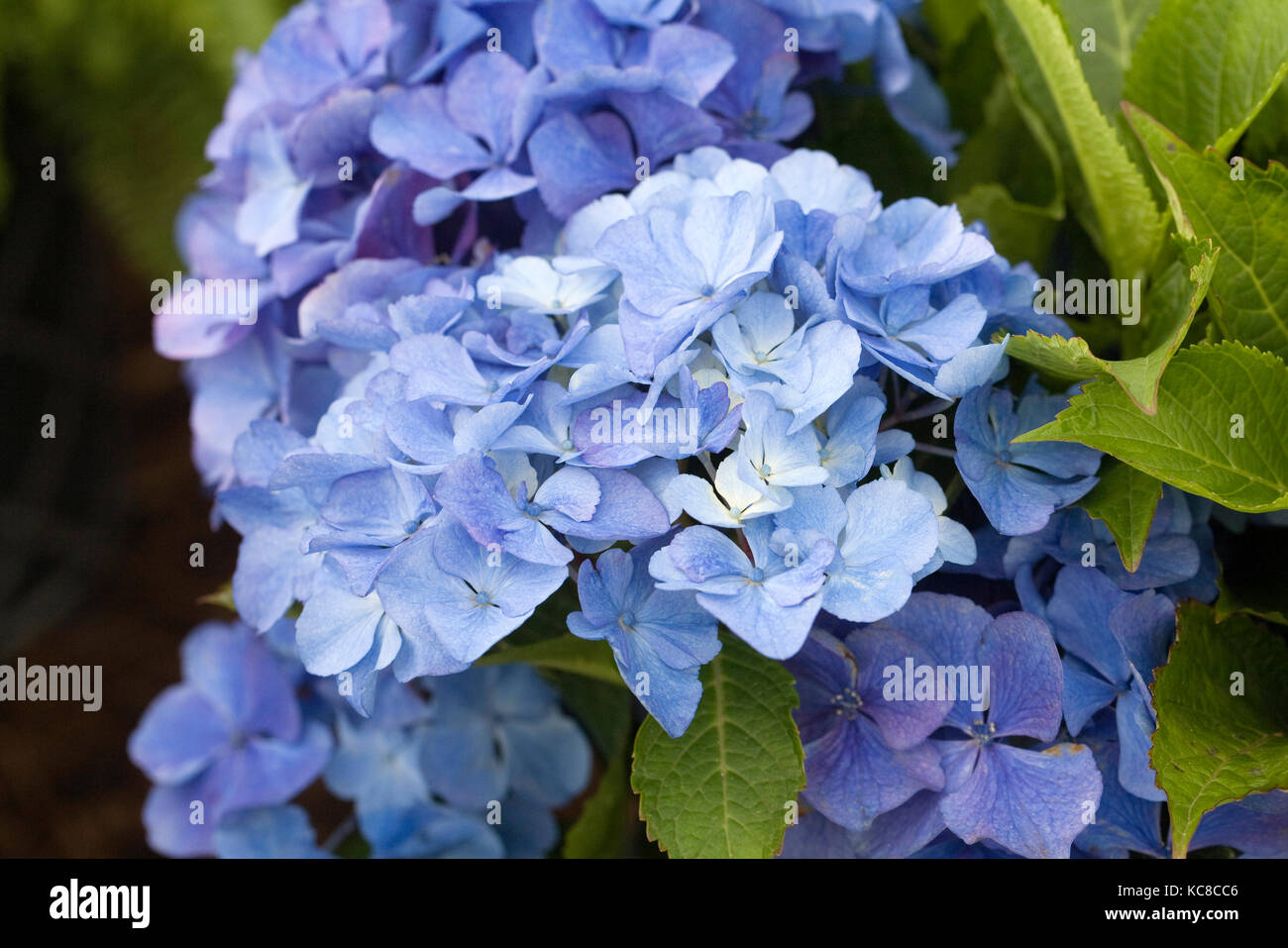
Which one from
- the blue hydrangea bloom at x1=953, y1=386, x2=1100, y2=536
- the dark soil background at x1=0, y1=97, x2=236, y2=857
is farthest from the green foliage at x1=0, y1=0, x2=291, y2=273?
the blue hydrangea bloom at x1=953, y1=386, x2=1100, y2=536

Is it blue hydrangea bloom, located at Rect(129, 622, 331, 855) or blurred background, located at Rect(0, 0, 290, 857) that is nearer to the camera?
blue hydrangea bloom, located at Rect(129, 622, 331, 855)

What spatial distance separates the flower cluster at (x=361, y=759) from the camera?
1.98 ft

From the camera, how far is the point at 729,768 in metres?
0.42

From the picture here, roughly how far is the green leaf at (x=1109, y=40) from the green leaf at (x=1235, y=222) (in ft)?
0.45

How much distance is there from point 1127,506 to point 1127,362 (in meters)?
0.06

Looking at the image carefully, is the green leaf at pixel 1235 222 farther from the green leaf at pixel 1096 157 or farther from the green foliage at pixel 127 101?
the green foliage at pixel 127 101

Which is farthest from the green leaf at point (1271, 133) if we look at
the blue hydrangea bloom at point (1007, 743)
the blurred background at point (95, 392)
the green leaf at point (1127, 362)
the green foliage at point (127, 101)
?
the green foliage at point (127, 101)

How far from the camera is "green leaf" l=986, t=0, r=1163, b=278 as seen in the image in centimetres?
49

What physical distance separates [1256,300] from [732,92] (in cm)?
25

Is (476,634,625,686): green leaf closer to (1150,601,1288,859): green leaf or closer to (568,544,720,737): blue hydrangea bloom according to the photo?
(568,544,720,737): blue hydrangea bloom

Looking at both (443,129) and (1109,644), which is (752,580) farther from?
(443,129)

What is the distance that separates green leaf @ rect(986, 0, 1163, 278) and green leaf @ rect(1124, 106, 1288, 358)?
48 mm
